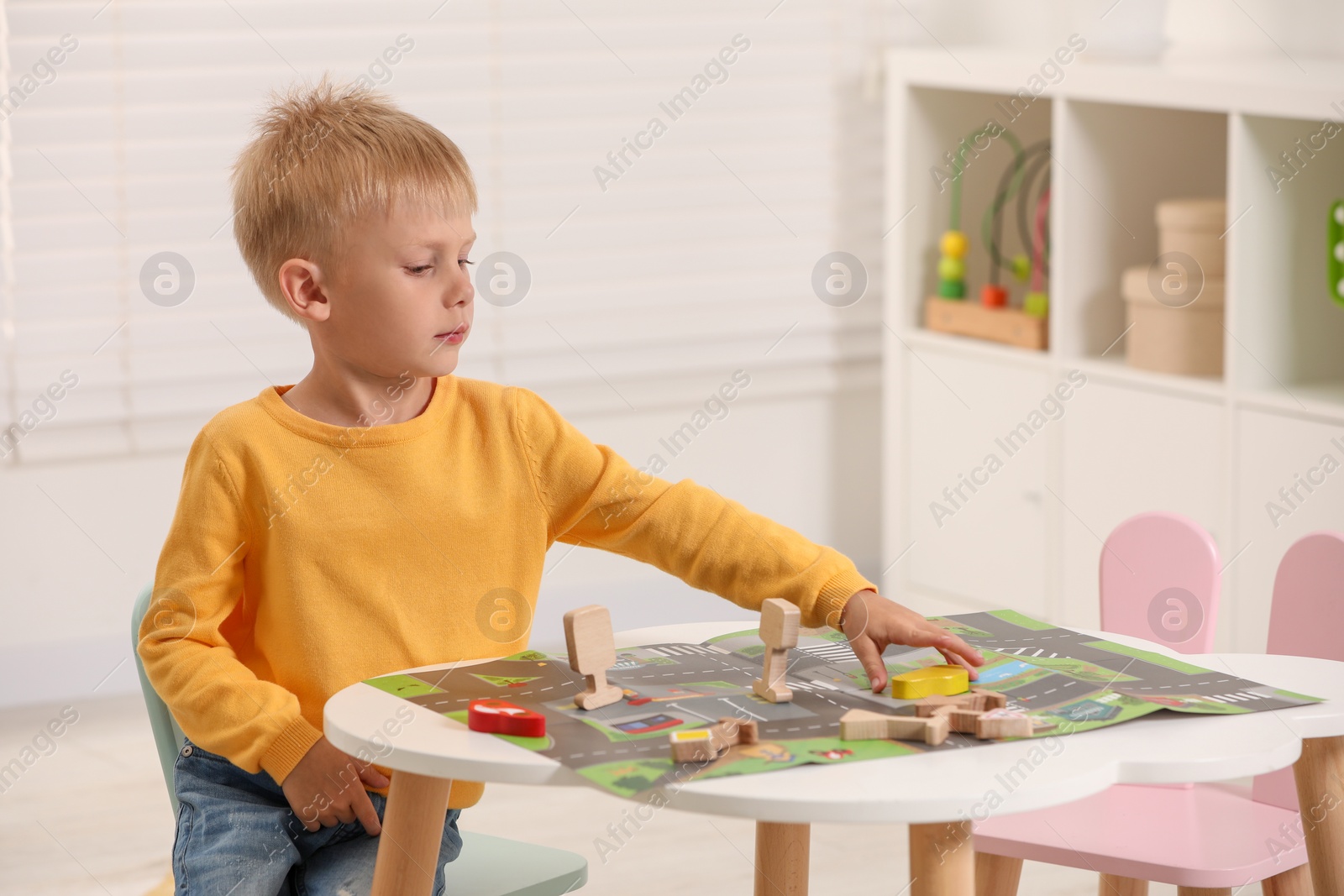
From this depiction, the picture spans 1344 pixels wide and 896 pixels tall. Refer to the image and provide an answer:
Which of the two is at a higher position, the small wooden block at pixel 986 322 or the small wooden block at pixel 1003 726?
the small wooden block at pixel 986 322

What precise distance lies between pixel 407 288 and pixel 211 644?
1.03 feet

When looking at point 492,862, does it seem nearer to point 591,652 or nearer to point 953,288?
point 591,652

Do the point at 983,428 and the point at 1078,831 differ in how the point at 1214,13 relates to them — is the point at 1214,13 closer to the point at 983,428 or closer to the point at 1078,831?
the point at 983,428

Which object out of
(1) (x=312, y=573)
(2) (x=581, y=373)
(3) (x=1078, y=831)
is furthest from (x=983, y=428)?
(1) (x=312, y=573)

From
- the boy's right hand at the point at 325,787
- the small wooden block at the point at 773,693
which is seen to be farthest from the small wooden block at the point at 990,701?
the boy's right hand at the point at 325,787

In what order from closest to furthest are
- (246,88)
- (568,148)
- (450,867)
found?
1. (450,867)
2. (246,88)
3. (568,148)

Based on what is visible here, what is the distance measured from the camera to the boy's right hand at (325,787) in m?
1.25

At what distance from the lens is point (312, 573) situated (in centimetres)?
132

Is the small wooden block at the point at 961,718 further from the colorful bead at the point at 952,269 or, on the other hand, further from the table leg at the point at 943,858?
the colorful bead at the point at 952,269

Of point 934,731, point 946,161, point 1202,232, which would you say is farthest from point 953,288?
point 934,731

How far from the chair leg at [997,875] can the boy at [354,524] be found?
1.24ft

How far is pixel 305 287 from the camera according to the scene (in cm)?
139

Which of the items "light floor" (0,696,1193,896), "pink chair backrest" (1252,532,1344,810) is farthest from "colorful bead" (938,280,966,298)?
"pink chair backrest" (1252,532,1344,810)

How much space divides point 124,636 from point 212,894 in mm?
1802
